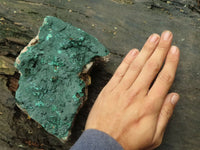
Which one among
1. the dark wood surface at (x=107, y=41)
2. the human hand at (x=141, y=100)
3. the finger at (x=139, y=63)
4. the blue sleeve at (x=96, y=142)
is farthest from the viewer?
the dark wood surface at (x=107, y=41)

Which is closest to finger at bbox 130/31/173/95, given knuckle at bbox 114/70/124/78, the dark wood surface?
knuckle at bbox 114/70/124/78

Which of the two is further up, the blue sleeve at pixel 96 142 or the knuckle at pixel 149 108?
the knuckle at pixel 149 108

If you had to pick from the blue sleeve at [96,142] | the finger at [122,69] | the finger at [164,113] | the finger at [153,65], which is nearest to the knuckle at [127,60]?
the finger at [122,69]

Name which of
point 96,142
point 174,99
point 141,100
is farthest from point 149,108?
point 96,142

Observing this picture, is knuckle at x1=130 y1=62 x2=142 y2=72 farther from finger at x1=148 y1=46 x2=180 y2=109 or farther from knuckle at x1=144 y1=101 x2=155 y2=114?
knuckle at x1=144 y1=101 x2=155 y2=114

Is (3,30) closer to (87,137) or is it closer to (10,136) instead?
(10,136)

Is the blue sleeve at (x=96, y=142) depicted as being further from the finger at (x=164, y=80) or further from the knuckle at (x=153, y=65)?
the knuckle at (x=153, y=65)
